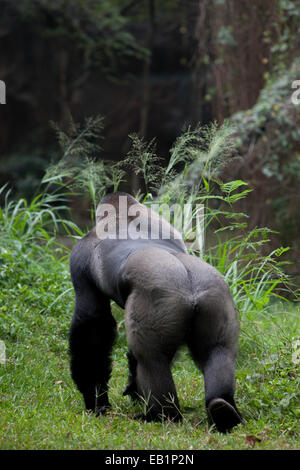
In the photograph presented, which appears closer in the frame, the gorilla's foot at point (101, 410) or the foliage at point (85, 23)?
the gorilla's foot at point (101, 410)

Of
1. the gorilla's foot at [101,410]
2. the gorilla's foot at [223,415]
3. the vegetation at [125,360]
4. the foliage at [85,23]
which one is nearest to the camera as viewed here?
the gorilla's foot at [223,415]

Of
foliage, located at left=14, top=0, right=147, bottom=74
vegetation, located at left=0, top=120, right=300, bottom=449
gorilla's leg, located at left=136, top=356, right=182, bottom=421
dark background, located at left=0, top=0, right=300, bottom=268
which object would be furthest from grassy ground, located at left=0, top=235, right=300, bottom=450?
foliage, located at left=14, top=0, right=147, bottom=74

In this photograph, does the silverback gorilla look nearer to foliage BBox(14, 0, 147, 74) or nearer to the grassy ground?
the grassy ground

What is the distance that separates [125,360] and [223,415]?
171cm

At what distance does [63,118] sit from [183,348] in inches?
473

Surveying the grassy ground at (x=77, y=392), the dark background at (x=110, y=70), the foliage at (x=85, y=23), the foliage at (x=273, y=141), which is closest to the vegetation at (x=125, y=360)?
the grassy ground at (x=77, y=392)

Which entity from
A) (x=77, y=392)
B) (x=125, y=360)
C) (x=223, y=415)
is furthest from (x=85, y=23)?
(x=223, y=415)

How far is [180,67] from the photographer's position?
1481 centimetres

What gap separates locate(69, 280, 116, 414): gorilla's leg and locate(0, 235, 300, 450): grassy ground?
143 mm

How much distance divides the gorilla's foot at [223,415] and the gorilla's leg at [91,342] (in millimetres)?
741

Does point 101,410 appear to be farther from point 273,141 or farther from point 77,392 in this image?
point 273,141

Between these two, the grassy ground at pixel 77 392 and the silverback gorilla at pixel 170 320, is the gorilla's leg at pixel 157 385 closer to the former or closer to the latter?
the silverback gorilla at pixel 170 320

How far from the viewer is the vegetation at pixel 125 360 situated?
2.60 metres

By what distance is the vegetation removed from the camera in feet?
8.54
